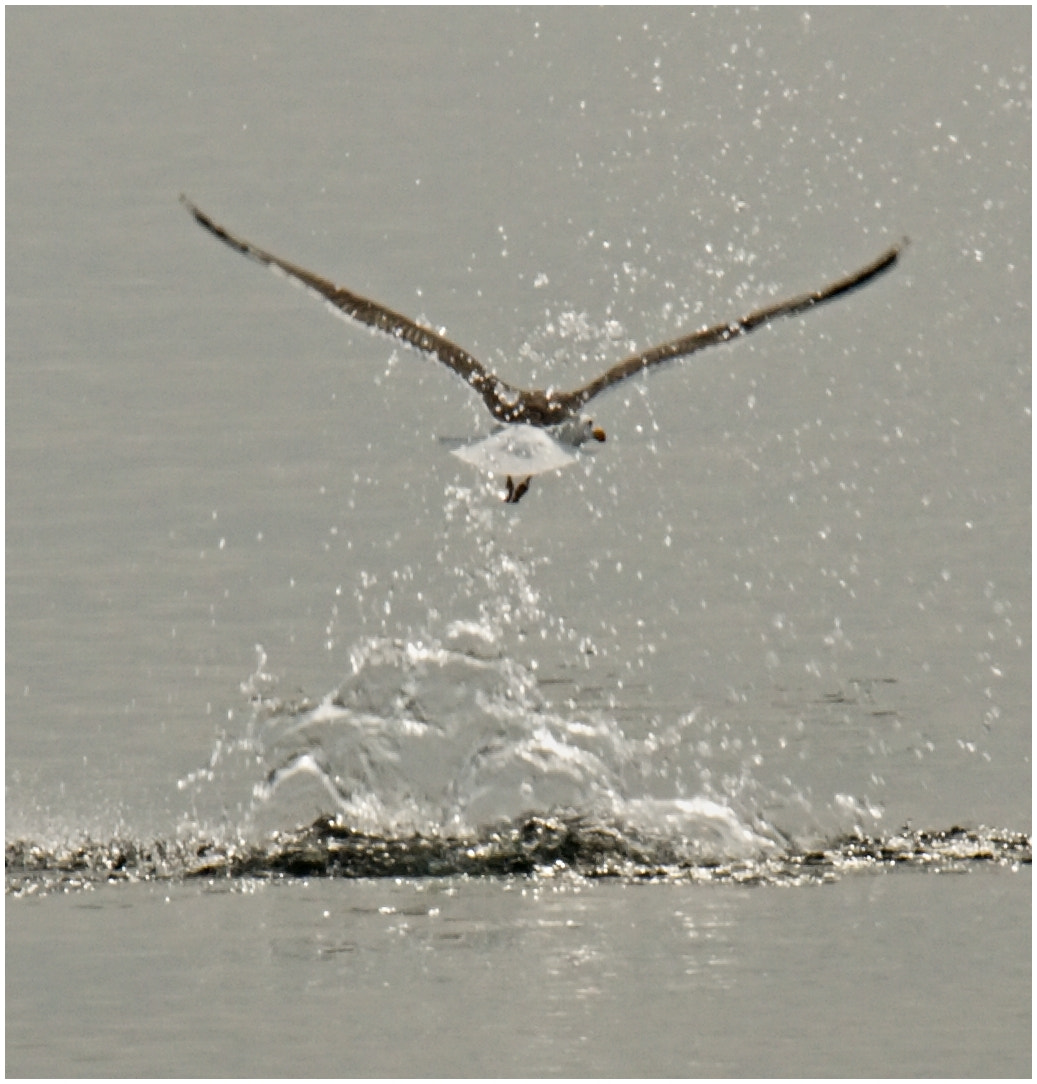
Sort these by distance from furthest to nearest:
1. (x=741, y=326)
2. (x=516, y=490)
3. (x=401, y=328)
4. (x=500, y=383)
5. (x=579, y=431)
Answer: (x=516, y=490) < (x=500, y=383) < (x=579, y=431) < (x=401, y=328) < (x=741, y=326)

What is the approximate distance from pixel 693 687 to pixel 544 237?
11239 mm

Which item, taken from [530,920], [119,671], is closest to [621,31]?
[119,671]

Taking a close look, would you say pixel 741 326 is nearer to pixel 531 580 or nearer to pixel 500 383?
pixel 500 383

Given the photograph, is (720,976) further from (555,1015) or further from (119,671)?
(119,671)

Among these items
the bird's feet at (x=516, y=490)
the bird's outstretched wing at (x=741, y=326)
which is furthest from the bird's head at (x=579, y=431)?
the bird's feet at (x=516, y=490)

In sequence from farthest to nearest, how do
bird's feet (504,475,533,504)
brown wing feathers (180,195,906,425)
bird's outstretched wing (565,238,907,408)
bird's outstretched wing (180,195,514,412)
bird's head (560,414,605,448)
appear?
bird's feet (504,475,533,504) → bird's head (560,414,605,448) → bird's outstretched wing (180,195,514,412) → brown wing feathers (180,195,906,425) → bird's outstretched wing (565,238,907,408)

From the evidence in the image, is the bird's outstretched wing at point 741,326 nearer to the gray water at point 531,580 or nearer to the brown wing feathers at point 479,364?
the brown wing feathers at point 479,364

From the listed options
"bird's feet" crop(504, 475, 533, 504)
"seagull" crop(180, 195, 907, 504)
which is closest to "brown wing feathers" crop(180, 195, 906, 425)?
"seagull" crop(180, 195, 907, 504)

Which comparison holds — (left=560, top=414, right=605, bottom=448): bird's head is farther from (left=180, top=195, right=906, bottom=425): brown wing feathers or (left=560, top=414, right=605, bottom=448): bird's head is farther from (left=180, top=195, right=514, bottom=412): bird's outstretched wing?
(left=180, top=195, right=514, bottom=412): bird's outstretched wing

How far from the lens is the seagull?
15367 millimetres

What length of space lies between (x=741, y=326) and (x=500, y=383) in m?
1.96

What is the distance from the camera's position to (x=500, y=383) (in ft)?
54.5

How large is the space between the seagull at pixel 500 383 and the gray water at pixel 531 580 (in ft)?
4.23

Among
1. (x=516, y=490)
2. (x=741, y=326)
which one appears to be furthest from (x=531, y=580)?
(x=741, y=326)
